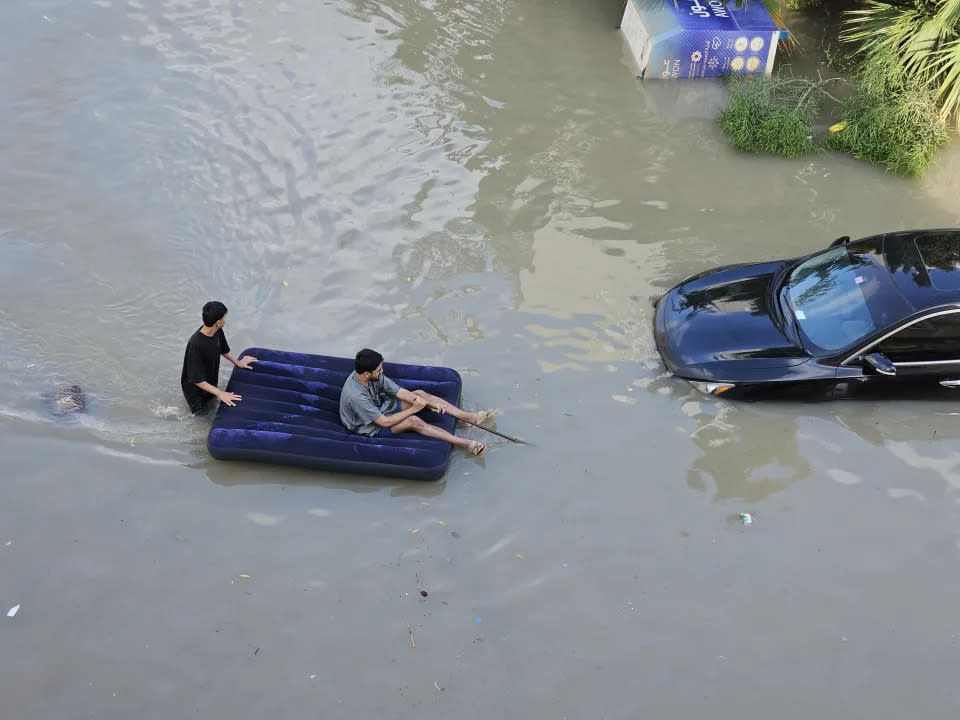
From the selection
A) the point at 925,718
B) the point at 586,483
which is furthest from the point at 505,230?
the point at 925,718

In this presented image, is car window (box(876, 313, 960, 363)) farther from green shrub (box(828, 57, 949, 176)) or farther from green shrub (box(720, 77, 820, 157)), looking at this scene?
green shrub (box(720, 77, 820, 157))

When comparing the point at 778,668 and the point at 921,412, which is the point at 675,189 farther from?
the point at 778,668

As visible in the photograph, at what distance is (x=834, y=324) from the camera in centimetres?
748

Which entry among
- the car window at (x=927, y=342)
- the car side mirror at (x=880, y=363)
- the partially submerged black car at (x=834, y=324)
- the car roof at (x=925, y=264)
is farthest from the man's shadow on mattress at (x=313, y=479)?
the car roof at (x=925, y=264)

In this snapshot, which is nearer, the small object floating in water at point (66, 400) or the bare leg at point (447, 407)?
the bare leg at point (447, 407)

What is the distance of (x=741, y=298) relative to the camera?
8047 millimetres

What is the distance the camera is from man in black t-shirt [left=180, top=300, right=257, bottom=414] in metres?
6.95

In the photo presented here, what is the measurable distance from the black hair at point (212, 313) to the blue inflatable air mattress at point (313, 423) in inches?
28.4

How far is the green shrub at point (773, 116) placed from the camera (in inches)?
429

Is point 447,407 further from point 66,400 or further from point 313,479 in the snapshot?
point 66,400

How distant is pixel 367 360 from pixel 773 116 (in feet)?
23.4

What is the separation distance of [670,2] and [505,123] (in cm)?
329

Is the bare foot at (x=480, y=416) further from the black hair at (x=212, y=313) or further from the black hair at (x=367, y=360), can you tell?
the black hair at (x=212, y=313)

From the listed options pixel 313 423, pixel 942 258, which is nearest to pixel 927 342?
pixel 942 258
